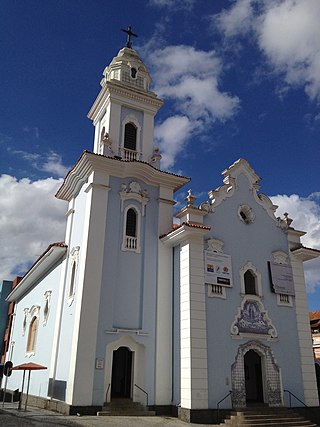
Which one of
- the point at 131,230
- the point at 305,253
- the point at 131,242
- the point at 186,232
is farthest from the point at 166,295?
the point at 305,253

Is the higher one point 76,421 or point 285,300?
point 285,300

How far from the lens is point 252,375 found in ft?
66.2

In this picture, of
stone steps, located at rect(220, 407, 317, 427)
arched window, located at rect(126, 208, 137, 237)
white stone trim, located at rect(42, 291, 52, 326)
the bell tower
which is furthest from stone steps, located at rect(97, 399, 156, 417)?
the bell tower

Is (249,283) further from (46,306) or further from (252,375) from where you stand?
(46,306)

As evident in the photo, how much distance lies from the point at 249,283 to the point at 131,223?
639 cm

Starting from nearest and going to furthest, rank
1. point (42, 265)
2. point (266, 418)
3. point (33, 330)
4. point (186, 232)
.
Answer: point (266, 418) → point (186, 232) → point (42, 265) → point (33, 330)

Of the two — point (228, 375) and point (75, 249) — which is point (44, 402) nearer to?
point (75, 249)

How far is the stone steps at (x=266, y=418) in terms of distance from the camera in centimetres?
1631

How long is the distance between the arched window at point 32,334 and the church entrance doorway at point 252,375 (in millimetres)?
12858

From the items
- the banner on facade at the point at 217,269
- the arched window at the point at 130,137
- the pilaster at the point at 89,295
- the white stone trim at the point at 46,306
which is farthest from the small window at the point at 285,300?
the white stone trim at the point at 46,306

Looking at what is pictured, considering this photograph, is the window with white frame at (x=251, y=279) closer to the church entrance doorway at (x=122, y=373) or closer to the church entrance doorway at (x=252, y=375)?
the church entrance doorway at (x=252, y=375)

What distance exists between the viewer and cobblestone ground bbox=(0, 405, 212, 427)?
45.3 ft

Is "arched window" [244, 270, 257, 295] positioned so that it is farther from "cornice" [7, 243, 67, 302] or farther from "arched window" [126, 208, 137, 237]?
"cornice" [7, 243, 67, 302]

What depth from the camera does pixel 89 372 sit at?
56.3 ft
